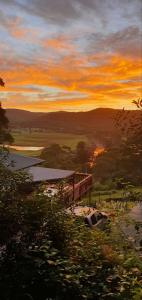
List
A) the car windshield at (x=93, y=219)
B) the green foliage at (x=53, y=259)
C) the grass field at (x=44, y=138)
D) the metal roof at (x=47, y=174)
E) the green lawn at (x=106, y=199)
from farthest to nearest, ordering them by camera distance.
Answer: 1. the grass field at (x=44, y=138)
2. the metal roof at (x=47, y=174)
3. the car windshield at (x=93, y=219)
4. the green lawn at (x=106, y=199)
5. the green foliage at (x=53, y=259)

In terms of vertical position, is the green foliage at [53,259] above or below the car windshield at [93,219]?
above

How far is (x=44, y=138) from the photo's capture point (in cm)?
13212

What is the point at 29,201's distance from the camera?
20.7 ft

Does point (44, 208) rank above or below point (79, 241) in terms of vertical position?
above

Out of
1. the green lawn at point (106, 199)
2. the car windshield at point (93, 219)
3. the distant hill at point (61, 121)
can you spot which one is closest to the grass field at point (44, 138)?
the distant hill at point (61, 121)

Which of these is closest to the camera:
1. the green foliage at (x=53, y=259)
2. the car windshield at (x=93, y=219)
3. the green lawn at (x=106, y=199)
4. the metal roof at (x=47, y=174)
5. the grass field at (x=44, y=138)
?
the green foliage at (x=53, y=259)

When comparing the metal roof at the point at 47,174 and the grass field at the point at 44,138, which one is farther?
the grass field at the point at 44,138

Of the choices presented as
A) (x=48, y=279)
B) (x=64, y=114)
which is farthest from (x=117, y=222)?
(x=64, y=114)

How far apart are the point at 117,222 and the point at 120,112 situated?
2.24 meters

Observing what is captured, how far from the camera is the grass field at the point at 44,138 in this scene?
385ft

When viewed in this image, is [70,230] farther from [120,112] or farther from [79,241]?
[120,112]

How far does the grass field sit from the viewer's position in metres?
117

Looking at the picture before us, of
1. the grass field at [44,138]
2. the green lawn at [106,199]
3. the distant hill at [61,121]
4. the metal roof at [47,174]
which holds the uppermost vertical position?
the distant hill at [61,121]

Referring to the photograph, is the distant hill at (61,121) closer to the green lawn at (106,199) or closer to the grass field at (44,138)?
the grass field at (44,138)
